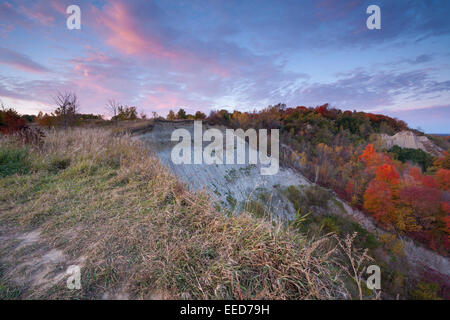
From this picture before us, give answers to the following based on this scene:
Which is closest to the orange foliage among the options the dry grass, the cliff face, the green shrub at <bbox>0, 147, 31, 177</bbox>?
the cliff face

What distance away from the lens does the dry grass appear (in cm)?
153

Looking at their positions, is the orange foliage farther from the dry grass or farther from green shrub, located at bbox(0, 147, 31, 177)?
green shrub, located at bbox(0, 147, 31, 177)

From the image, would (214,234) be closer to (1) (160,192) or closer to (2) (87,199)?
(1) (160,192)

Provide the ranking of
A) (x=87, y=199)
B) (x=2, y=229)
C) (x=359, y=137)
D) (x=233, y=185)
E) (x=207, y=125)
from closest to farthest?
(x=2, y=229) → (x=87, y=199) → (x=233, y=185) → (x=207, y=125) → (x=359, y=137)

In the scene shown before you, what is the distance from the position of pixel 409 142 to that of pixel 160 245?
62783mm

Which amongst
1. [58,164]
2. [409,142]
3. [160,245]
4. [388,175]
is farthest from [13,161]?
[409,142]

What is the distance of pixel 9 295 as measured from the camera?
1487 mm

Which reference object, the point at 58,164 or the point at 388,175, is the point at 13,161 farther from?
the point at 388,175

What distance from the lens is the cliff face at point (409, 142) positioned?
4247 centimetres

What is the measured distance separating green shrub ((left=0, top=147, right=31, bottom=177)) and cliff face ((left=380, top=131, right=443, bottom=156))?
57569 millimetres

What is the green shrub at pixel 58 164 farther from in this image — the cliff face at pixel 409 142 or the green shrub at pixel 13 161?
the cliff face at pixel 409 142

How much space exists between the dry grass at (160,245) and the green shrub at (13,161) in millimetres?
821
